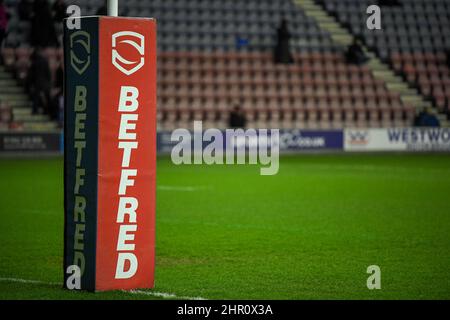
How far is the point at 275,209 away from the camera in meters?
14.5

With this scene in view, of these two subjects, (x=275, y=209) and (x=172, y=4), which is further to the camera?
(x=172, y=4)

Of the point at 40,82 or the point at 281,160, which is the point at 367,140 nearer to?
the point at 281,160

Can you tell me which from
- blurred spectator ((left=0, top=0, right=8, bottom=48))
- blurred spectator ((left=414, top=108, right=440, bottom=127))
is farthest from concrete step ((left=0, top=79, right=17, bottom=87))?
blurred spectator ((left=414, top=108, right=440, bottom=127))

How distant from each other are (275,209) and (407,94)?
21.0 metres

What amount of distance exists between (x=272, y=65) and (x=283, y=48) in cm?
78

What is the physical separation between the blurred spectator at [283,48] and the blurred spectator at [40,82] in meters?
8.45

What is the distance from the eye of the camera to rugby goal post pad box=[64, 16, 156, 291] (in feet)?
24.0

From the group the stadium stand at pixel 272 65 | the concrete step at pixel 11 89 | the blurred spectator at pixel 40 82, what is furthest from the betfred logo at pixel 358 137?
Result: the concrete step at pixel 11 89

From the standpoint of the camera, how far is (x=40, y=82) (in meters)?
28.0

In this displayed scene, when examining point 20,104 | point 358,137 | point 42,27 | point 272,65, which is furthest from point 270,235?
point 272,65

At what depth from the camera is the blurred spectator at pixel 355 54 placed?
33.6m

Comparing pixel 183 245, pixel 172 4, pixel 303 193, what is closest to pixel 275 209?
pixel 303 193

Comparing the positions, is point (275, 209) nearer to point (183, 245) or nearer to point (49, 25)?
point (183, 245)

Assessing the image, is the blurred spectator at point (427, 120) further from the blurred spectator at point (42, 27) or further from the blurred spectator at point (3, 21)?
the blurred spectator at point (3, 21)
